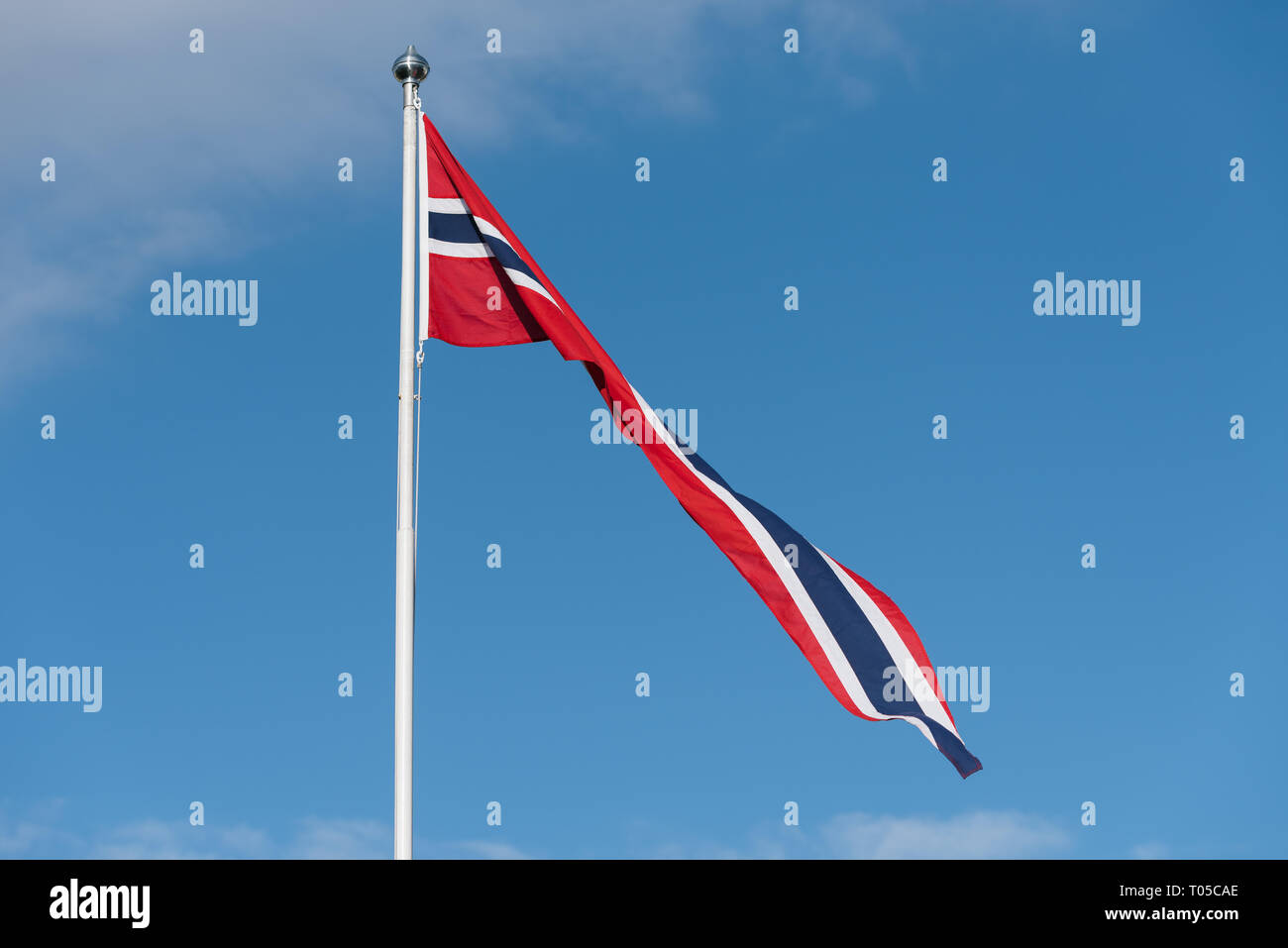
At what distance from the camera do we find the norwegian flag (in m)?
16.9

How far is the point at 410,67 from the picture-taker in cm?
1727

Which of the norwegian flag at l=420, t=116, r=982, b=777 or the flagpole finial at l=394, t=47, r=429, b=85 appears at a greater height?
the flagpole finial at l=394, t=47, r=429, b=85

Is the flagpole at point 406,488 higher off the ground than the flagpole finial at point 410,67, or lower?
lower

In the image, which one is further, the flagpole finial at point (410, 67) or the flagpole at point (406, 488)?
the flagpole finial at point (410, 67)

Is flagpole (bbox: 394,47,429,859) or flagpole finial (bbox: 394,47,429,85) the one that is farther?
flagpole finial (bbox: 394,47,429,85)

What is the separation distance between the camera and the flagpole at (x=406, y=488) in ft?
48.0

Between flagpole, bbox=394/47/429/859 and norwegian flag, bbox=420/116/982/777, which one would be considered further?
norwegian flag, bbox=420/116/982/777

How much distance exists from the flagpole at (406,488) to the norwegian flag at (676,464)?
341mm

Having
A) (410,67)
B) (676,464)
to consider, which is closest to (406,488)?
(676,464)
